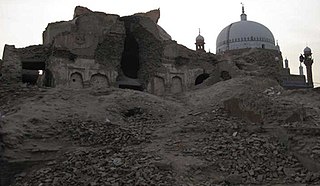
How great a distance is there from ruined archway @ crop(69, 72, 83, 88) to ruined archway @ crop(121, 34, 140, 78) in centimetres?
395

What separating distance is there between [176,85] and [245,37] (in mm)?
20069

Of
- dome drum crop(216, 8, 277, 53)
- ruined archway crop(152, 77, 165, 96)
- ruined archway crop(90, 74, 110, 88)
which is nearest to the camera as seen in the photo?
ruined archway crop(90, 74, 110, 88)

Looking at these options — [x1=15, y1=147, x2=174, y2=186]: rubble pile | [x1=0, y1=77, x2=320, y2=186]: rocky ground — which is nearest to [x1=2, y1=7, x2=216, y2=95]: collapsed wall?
[x1=0, y1=77, x2=320, y2=186]: rocky ground

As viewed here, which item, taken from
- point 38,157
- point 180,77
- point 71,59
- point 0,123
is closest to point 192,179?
point 38,157

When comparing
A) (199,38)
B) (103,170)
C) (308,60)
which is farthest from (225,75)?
(199,38)

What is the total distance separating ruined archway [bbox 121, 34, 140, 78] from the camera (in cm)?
2570

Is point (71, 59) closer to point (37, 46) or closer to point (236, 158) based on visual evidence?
point (37, 46)

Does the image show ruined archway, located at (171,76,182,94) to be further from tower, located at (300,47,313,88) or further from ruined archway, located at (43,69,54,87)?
tower, located at (300,47,313,88)

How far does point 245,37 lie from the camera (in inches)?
1682

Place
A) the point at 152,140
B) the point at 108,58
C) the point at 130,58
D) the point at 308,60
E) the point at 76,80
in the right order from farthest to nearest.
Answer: the point at 308,60
the point at 130,58
the point at 108,58
the point at 76,80
the point at 152,140

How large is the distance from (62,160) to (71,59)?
13084mm

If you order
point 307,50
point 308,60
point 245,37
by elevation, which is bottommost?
point 308,60

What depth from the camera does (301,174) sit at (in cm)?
878

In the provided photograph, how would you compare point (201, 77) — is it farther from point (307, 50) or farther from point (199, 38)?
point (307, 50)
